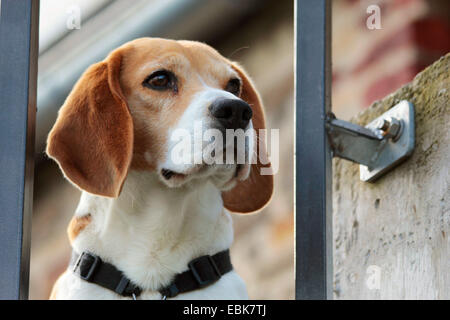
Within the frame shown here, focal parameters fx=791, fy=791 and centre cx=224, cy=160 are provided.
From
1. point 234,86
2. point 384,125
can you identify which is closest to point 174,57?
point 234,86

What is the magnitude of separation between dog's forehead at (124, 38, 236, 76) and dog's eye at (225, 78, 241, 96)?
0.03m

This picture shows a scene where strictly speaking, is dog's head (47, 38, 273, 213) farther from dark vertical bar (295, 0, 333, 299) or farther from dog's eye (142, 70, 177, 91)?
dark vertical bar (295, 0, 333, 299)

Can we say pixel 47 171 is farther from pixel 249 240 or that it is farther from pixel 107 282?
pixel 107 282

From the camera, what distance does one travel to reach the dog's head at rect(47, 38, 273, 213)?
6.91 ft

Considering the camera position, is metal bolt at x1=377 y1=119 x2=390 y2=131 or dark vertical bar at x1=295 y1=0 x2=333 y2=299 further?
metal bolt at x1=377 y1=119 x2=390 y2=131

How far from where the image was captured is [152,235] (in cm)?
225

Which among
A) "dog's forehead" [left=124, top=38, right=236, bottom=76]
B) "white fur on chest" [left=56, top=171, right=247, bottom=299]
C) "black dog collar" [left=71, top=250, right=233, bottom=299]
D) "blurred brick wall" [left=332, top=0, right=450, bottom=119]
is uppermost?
"blurred brick wall" [left=332, top=0, right=450, bottom=119]

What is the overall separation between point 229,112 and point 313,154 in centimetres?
37

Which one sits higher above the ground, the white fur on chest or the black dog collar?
the white fur on chest

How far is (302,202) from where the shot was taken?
69.0 inches

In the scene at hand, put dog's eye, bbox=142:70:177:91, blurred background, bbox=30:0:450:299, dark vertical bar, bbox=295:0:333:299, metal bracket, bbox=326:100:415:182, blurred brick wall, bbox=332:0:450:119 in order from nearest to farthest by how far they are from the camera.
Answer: dark vertical bar, bbox=295:0:333:299
metal bracket, bbox=326:100:415:182
dog's eye, bbox=142:70:177:91
blurred background, bbox=30:0:450:299
blurred brick wall, bbox=332:0:450:119

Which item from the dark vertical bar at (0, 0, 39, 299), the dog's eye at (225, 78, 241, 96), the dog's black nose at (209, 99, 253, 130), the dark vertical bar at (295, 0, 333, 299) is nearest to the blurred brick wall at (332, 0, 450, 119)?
the dog's eye at (225, 78, 241, 96)

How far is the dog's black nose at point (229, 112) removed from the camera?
6.81 feet

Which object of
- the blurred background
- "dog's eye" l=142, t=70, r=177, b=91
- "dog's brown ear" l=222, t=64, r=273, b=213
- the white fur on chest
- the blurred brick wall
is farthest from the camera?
the blurred brick wall
